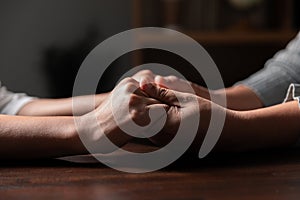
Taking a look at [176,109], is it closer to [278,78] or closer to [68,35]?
[278,78]

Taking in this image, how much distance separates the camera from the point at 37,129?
874mm

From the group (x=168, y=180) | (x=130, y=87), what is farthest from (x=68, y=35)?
(x=168, y=180)

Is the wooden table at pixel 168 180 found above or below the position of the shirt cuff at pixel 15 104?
below

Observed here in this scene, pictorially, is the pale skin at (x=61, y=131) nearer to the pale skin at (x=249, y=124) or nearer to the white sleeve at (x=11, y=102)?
the pale skin at (x=249, y=124)

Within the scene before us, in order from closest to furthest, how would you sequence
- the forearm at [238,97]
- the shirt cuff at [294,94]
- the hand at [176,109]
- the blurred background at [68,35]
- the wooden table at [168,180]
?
the wooden table at [168,180] < the hand at [176,109] < the shirt cuff at [294,94] < the forearm at [238,97] < the blurred background at [68,35]

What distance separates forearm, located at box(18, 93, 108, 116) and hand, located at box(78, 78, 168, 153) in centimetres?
20

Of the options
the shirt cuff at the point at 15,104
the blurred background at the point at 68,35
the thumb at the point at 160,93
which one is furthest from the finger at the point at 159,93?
the blurred background at the point at 68,35

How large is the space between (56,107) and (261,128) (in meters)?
0.40

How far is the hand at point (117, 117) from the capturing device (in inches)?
33.4

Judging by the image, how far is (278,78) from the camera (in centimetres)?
122

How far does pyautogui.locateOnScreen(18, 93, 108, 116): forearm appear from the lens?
110 centimetres

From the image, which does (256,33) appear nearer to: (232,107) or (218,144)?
(232,107)

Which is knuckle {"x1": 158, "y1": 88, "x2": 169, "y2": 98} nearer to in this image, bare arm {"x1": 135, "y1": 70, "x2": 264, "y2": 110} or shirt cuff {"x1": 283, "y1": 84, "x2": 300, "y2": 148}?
bare arm {"x1": 135, "y1": 70, "x2": 264, "y2": 110}

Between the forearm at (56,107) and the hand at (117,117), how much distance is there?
0.20 metres
